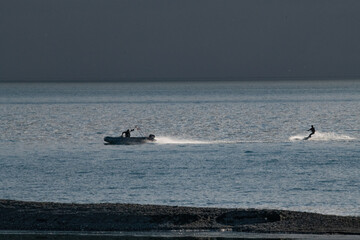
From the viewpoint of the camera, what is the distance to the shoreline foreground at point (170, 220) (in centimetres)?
2042

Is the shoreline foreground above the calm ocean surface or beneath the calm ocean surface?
above

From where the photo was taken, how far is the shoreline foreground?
20.4m

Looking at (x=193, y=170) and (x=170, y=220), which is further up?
(x=170, y=220)

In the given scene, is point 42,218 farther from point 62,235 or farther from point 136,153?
point 136,153

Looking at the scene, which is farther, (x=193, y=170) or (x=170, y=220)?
(x=193, y=170)

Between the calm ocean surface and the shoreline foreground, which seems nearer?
the shoreline foreground

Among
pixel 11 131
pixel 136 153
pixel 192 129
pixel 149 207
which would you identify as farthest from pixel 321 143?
pixel 149 207

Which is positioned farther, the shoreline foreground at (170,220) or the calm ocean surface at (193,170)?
the calm ocean surface at (193,170)

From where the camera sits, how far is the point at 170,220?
69.4 ft

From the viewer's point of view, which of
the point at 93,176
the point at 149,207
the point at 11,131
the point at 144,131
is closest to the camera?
the point at 149,207

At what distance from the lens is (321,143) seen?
69000 mm

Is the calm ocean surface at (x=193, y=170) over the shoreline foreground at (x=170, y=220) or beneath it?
beneath

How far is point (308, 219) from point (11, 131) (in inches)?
2806

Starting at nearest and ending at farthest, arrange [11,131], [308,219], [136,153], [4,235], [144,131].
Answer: [4,235]
[308,219]
[136,153]
[11,131]
[144,131]
